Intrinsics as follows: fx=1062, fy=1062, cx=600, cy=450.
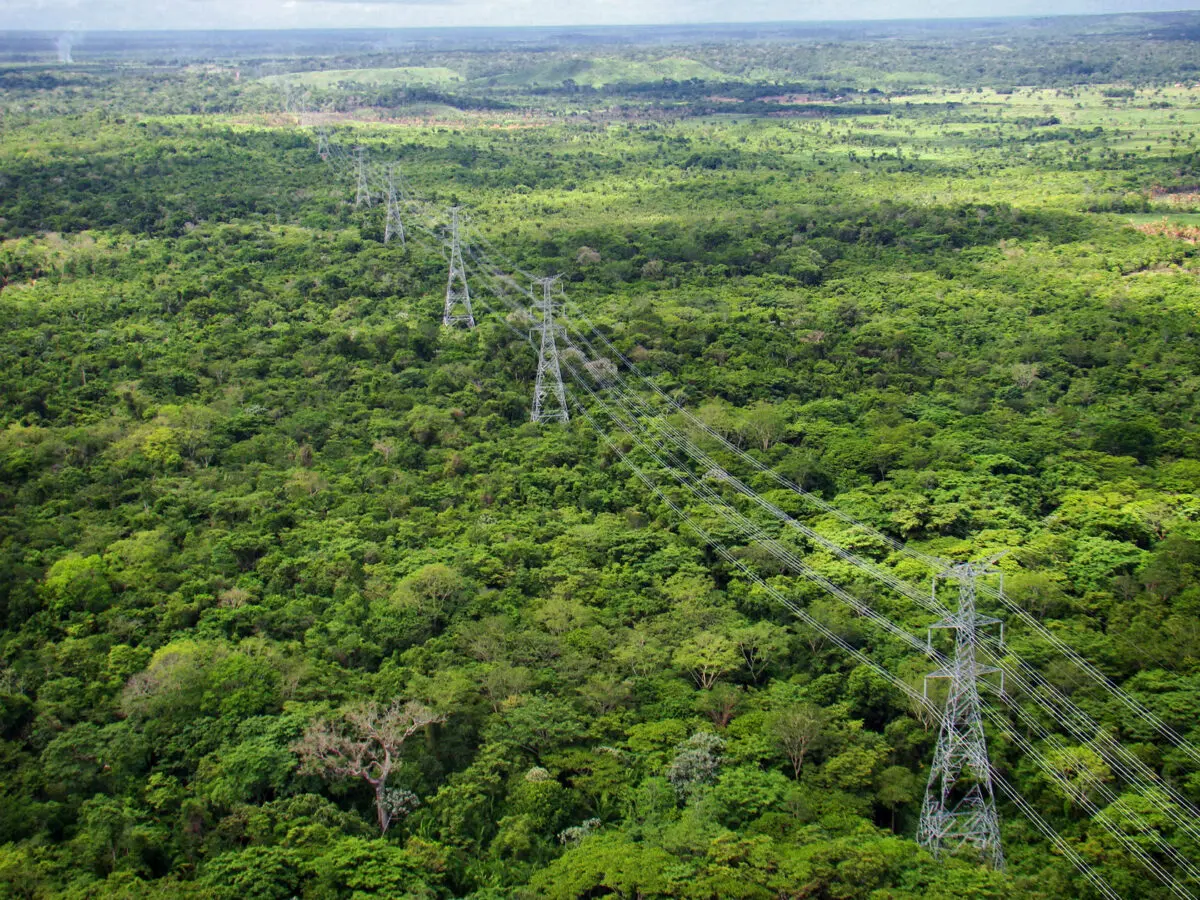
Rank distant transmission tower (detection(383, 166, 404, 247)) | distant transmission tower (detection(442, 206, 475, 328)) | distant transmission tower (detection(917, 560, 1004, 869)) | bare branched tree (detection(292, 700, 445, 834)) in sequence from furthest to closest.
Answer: distant transmission tower (detection(383, 166, 404, 247)), distant transmission tower (detection(442, 206, 475, 328)), bare branched tree (detection(292, 700, 445, 834)), distant transmission tower (detection(917, 560, 1004, 869))

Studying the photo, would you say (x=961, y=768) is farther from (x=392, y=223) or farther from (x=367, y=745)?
(x=392, y=223)

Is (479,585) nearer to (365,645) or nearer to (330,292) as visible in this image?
(365,645)

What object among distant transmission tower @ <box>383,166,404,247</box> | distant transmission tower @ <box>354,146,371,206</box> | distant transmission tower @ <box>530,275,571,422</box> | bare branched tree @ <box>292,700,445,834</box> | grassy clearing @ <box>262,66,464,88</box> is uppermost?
grassy clearing @ <box>262,66,464,88</box>

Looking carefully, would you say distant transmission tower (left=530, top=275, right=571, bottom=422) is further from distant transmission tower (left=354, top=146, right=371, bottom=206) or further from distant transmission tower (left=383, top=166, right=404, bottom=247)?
distant transmission tower (left=354, top=146, right=371, bottom=206)

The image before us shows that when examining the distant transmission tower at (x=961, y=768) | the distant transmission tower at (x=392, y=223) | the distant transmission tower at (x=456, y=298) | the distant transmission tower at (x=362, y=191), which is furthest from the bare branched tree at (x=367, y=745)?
the distant transmission tower at (x=362, y=191)

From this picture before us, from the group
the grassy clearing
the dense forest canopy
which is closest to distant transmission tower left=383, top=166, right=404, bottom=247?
the dense forest canopy

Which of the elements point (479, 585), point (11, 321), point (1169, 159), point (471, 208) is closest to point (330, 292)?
point (11, 321)
